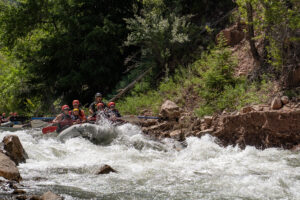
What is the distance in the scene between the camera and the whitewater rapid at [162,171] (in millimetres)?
4441

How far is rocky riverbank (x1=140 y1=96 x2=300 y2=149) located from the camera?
7285mm

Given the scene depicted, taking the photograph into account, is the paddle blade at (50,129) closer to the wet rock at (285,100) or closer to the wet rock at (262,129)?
the wet rock at (262,129)

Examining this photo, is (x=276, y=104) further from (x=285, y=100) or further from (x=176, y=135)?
(x=176, y=135)

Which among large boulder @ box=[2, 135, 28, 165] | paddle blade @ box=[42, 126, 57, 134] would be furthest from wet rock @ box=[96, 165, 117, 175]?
paddle blade @ box=[42, 126, 57, 134]

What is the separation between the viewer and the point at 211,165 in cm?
625

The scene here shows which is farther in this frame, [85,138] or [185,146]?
[85,138]

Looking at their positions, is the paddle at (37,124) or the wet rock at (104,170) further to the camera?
the paddle at (37,124)

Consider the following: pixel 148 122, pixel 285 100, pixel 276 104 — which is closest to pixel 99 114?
pixel 148 122

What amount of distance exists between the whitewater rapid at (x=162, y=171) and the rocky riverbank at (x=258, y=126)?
27 cm

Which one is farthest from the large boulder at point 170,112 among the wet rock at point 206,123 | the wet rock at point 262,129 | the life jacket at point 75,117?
the life jacket at point 75,117

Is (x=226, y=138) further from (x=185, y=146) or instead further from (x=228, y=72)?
(x=228, y=72)

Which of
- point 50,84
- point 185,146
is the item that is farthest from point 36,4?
point 185,146

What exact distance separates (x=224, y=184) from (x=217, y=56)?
636cm

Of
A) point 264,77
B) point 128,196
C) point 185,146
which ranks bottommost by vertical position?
point 185,146
